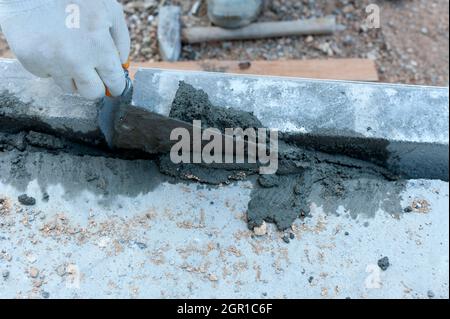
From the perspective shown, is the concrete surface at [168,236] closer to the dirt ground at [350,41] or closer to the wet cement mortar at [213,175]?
the wet cement mortar at [213,175]

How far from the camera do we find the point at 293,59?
11.7 feet

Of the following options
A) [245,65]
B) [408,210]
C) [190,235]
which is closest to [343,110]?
[408,210]

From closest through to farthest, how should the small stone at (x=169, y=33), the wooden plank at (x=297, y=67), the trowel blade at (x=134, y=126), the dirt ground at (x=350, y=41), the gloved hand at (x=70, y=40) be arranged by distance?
the gloved hand at (x=70, y=40), the trowel blade at (x=134, y=126), the wooden plank at (x=297, y=67), the small stone at (x=169, y=33), the dirt ground at (x=350, y=41)

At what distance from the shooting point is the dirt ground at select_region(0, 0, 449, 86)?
363 cm

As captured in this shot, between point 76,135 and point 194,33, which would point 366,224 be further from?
point 194,33

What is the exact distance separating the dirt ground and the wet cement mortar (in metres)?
1.62

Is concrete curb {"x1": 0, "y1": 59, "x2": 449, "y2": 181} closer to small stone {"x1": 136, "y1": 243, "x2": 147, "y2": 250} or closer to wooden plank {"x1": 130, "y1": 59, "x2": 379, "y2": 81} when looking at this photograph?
small stone {"x1": 136, "y1": 243, "x2": 147, "y2": 250}

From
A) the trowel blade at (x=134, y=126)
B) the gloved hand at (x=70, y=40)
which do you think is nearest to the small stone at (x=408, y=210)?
the trowel blade at (x=134, y=126)

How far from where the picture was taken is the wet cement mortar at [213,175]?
204cm

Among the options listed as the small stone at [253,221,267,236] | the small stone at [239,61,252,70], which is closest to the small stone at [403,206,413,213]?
the small stone at [253,221,267,236]

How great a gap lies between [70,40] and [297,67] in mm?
1864

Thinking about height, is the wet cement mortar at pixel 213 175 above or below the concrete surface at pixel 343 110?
below

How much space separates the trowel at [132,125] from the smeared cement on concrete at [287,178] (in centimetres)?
9
